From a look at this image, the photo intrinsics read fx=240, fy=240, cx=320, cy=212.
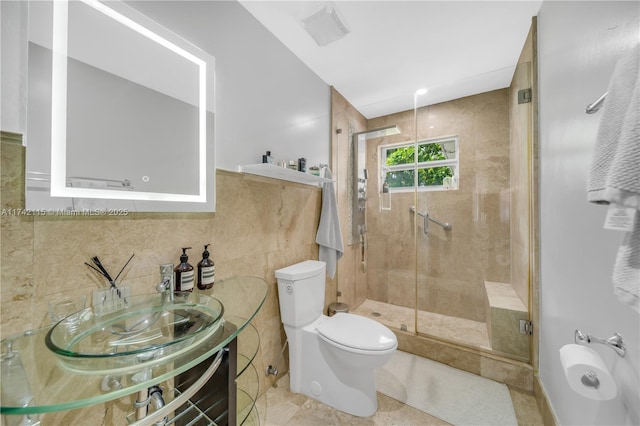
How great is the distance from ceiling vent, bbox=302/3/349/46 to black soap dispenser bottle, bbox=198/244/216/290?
1.49m

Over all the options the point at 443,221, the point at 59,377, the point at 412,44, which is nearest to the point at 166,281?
the point at 59,377

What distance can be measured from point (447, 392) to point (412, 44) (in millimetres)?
2453

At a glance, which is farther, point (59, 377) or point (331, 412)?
point (331, 412)

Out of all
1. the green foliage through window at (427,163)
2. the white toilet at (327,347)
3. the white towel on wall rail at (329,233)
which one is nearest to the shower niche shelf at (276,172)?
the white towel on wall rail at (329,233)

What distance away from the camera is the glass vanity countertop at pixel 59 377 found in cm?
47

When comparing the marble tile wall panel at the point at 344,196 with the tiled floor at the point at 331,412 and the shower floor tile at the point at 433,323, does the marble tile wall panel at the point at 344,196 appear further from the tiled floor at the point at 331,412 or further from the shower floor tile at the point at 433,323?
the tiled floor at the point at 331,412

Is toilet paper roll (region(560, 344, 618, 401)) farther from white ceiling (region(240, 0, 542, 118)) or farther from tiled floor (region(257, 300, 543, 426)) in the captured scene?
white ceiling (region(240, 0, 542, 118))

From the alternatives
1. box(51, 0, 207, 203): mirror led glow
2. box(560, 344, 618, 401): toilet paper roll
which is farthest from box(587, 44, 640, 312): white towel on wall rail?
box(51, 0, 207, 203): mirror led glow

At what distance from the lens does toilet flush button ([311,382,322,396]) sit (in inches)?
59.5

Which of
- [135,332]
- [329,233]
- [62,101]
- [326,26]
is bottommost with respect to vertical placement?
[135,332]

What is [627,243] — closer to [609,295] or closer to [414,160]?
[609,295]

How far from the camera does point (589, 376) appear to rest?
0.73m

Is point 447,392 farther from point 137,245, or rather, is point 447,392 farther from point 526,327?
point 137,245

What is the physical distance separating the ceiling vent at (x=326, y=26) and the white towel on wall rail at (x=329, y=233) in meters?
0.91
